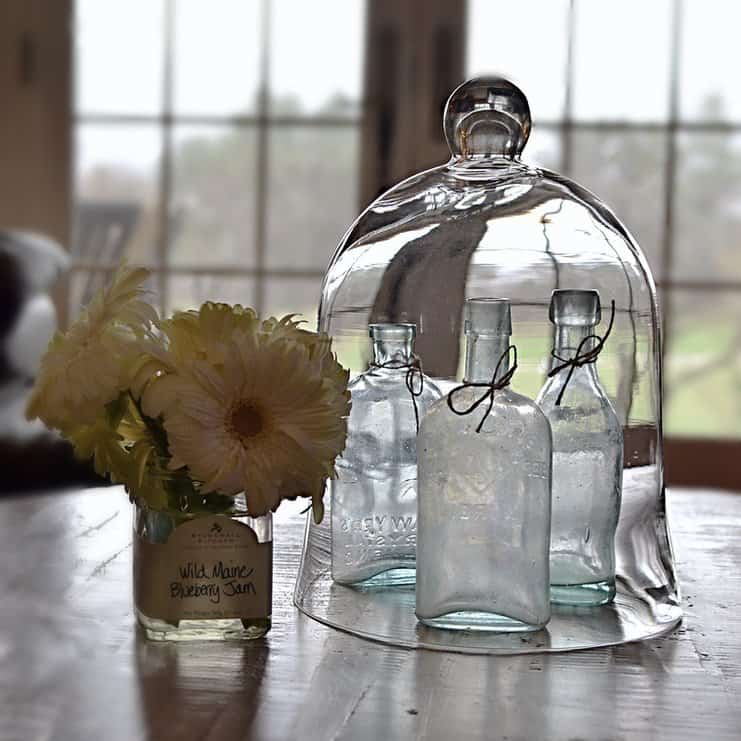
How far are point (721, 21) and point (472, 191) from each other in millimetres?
1972

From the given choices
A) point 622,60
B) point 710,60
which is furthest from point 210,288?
point 710,60

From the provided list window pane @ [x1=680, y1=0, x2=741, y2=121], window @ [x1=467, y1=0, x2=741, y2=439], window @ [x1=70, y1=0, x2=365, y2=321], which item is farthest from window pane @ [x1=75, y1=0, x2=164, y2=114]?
window pane @ [x1=680, y1=0, x2=741, y2=121]

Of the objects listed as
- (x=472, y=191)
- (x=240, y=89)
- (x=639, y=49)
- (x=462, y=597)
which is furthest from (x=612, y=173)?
(x=462, y=597)

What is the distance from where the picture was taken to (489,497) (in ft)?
2.38

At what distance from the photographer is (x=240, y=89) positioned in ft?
9.08

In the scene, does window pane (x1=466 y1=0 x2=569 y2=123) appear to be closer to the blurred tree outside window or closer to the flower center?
the blurred tree outside window

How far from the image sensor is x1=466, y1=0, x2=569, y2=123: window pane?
2.61 meters

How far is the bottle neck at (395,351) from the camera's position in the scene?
2.72 ft

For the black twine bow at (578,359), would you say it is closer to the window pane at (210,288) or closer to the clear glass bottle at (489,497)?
the clear glass bottle at (489,497)

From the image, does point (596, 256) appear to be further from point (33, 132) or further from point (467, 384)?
point (33, 132)

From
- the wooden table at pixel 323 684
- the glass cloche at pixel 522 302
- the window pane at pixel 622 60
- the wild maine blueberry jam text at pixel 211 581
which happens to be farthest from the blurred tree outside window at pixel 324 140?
the wild maine blueberry jam text at pixel 211 581

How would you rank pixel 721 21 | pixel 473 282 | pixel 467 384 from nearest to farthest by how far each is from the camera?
pixel 467 384
pixel 473 282
pixel 721 21

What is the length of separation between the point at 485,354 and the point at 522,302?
126 mm

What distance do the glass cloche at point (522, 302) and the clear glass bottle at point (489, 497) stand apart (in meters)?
0.07
